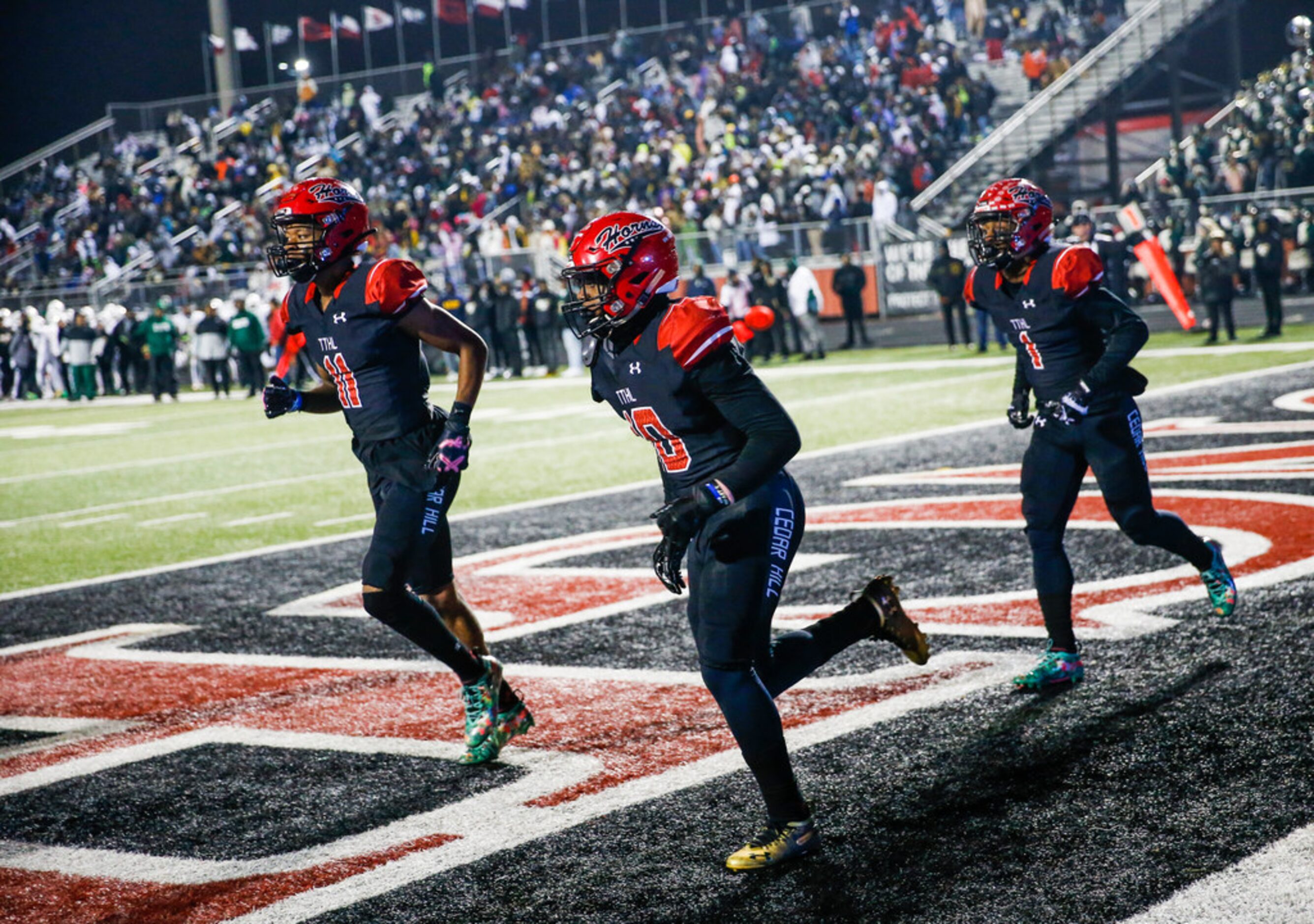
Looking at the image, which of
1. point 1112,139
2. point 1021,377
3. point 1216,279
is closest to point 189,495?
point 1021,377

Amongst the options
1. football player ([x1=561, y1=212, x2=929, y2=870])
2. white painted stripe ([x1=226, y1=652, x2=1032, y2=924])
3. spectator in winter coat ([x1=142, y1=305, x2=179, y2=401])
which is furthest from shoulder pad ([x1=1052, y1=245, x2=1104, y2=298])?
spectator in winter coat ([x1=142, y1=305, x2=179, y2=401])

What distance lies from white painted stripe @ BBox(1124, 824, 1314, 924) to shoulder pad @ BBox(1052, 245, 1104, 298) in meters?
2.50

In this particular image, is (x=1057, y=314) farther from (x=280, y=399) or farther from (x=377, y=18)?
(x=377, y=18)

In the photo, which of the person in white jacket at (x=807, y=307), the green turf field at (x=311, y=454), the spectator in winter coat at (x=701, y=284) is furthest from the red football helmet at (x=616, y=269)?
the person in white jacket at (x=807, y=307)

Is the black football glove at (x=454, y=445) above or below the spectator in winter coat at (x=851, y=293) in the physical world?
below

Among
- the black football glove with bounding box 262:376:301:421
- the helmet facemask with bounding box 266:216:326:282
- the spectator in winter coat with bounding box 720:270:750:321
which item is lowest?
the black football glove with bounding box 262:376:301:421

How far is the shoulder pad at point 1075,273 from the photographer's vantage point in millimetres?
5527

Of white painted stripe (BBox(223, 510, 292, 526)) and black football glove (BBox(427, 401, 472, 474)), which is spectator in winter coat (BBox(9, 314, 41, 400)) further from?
black football glove (BBox(427, 401, 472, 474))

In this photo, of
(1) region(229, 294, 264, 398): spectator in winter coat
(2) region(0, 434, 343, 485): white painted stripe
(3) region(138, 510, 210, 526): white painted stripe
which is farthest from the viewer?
(1) region(229, 294, 264, 398): spectator in winter coat

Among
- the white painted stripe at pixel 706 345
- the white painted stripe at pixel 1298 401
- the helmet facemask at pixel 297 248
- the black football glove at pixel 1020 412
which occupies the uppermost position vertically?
the helmet facemask at pixel 297 248

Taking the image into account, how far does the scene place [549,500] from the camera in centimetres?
1112

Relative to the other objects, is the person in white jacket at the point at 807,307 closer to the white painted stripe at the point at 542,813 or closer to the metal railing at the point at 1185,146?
the metal railing at the point at 1185,146

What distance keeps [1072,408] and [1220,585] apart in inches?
40.6

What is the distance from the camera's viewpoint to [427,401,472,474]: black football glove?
495 centimetres
